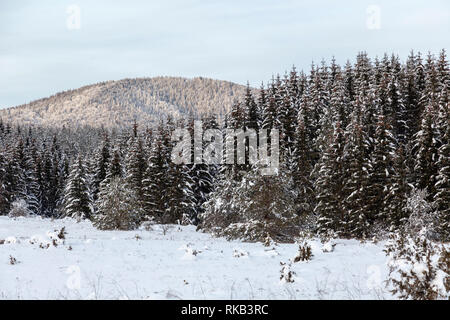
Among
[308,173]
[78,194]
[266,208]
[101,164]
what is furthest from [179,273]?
[101,164]

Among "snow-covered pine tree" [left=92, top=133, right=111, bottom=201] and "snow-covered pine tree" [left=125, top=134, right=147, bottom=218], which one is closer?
"snow-covered pine tree" [left=125, top=134, right=147, bottom=218]

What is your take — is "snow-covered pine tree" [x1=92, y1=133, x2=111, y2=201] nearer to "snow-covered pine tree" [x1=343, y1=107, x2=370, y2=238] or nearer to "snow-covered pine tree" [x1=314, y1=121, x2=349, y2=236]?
"snow-covered pine tree" [x1=314, y1=121, x2=349, y2=236]

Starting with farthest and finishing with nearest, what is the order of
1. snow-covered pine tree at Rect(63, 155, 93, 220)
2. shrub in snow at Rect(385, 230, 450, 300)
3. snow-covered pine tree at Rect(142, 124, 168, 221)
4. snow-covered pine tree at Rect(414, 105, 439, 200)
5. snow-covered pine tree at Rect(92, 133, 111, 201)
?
1. snow-covered pine tree at Rect(92, 133, 111, 201)
2. snow-covered pine tree at Rect(63, 155, 93, 220)
3. snow-covered pine tree at Rect(142, 124, 168, 221)
4. snow-covered pine tree at Rect(414, 105, 439, 200)
5. shrub in snow at Rect(385, 230, 450, 300)

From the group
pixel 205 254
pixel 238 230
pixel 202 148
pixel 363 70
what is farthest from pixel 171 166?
pixel 363 70

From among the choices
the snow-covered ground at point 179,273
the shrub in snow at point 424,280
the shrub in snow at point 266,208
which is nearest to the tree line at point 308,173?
the shrub in snow at point 266,208

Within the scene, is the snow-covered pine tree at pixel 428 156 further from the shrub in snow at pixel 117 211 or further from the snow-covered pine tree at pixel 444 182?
the shrub in snow at pixel 117 211

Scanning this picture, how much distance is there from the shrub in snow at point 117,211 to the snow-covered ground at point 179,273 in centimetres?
1734

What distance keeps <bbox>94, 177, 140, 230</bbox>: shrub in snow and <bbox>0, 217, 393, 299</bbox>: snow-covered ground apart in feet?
56.9

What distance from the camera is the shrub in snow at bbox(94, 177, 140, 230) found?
29453 mm

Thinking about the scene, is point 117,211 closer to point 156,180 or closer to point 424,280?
point 156,180

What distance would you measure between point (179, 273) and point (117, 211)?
22300 millimetres

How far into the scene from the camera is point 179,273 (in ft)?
28.1

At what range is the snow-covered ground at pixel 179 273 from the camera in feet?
22.8

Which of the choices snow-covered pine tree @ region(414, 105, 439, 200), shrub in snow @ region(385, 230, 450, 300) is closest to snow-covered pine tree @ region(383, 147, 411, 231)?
snow-covered pine tree @ region(414, 105, 439, 200)
